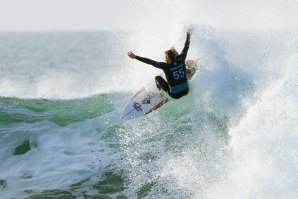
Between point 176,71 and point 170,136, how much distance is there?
2.43 metres

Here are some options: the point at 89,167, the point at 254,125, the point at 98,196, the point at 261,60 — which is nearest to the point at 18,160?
the point at 89,167

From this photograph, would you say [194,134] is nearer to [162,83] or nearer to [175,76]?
[162,83]

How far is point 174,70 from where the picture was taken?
1273cm

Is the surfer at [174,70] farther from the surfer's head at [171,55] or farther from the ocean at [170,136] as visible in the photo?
the ocean at [170,136]

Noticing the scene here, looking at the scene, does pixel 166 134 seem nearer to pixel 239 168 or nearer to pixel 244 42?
pixel 239 168

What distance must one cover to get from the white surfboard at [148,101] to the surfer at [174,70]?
100cm

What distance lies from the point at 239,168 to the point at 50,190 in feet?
15.3

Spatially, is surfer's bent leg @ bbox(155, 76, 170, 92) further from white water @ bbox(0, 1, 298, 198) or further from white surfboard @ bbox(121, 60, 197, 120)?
white water @ bbox(0, 1, 298, 198)

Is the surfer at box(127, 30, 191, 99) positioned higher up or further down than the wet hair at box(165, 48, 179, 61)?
further down

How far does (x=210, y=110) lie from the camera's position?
49.4 ft

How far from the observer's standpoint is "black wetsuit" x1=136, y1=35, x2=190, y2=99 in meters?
12.6

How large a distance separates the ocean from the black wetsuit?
151 centimetres

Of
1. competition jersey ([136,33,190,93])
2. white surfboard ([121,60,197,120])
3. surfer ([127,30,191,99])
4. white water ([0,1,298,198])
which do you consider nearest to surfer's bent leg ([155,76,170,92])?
surfer ([127,30,191,99])

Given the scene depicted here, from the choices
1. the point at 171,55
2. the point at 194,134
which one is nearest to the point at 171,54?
the point at 171,55
